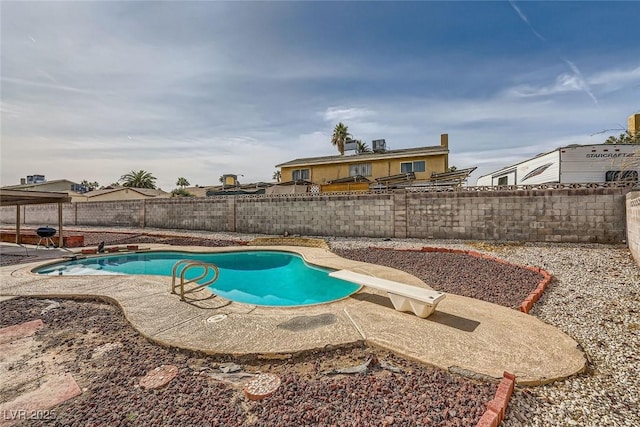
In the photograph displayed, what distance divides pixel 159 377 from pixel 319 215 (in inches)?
461

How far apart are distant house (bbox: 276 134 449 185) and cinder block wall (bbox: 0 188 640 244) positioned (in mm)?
6512

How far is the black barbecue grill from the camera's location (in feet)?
39.8

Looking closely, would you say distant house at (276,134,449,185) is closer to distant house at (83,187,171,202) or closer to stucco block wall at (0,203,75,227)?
distant house at (83,187,171,202)

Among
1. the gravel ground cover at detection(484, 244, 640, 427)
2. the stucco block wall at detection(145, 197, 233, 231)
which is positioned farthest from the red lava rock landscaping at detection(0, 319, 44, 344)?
the stucco block wall at detection(145, 197, 233, 231)

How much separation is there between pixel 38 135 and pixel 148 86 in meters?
4.37

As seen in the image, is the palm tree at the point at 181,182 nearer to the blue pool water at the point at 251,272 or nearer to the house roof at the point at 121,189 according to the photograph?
the house roof at the point at 121,189

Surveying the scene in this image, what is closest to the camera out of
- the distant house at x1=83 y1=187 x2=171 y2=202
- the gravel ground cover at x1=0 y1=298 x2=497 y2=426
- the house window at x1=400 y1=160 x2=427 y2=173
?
the gravel ground cover at x1=0 y1=298 x2=497 y2=426

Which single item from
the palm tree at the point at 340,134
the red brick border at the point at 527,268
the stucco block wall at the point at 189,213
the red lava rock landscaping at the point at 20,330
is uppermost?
the palm tree at the point at 340,134

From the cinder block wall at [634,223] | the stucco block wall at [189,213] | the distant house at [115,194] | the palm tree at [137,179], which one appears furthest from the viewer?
the palm tree at [137,179]

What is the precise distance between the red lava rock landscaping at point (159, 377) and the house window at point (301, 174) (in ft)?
74.2

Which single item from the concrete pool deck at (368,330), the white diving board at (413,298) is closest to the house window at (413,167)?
the concrete pool deck at (368,330)

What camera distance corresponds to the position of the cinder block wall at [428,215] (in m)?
9.77

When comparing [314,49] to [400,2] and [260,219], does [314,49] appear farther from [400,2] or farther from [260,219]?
[260,219]

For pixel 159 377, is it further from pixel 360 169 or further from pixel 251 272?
pixel 360 169
